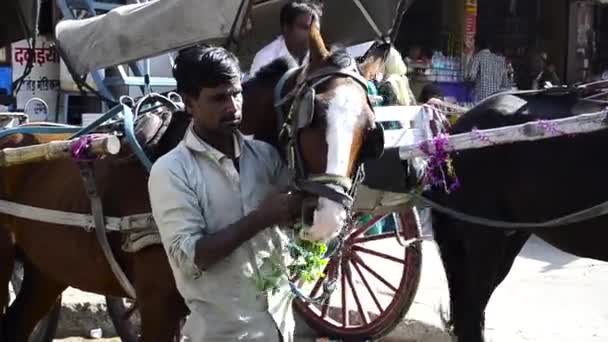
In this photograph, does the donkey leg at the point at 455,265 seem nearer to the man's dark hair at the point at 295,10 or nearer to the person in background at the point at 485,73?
the man's dark hair at the point at 295,10

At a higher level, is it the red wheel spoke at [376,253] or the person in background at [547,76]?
the person in background at [547,76]

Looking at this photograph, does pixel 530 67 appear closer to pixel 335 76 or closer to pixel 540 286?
pixel 540 286

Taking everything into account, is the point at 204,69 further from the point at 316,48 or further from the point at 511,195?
the point at 511,195

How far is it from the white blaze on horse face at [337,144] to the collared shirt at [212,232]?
0.14 metres

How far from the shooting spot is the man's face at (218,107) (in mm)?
2186

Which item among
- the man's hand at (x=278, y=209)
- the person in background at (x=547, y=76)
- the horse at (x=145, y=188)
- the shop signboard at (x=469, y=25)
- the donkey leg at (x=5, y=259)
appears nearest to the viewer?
the man's hand at (x=278, y=209)

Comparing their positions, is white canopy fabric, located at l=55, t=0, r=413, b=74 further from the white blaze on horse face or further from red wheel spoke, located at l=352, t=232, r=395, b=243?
red wheel spoke, located at l=352, t=232, r=395, b=243

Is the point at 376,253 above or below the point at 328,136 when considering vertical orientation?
below

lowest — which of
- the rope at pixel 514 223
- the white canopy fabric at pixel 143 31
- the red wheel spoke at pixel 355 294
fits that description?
the red wheel spoke at pixel 355 294

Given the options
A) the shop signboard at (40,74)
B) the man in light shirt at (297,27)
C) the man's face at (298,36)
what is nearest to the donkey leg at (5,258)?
the man in light shirt at (297,27)

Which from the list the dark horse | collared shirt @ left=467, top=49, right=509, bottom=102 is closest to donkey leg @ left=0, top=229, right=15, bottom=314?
the dark horse

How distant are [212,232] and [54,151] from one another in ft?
4.40

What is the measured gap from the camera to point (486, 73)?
33.0ft

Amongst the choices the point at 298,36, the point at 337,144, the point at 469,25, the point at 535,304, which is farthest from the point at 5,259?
the point at 469,25
